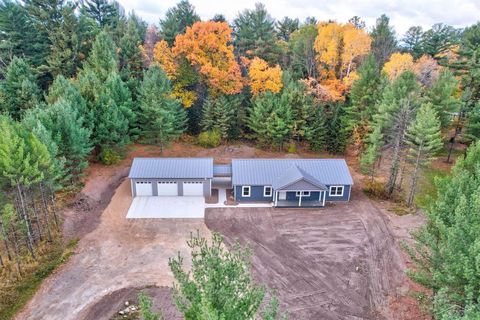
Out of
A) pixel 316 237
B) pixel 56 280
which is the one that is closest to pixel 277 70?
pixel 316 237

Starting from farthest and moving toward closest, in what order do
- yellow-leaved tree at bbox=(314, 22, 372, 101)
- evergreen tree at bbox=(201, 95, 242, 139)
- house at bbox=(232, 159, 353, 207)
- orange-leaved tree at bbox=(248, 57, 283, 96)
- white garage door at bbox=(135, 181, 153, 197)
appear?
evergreen tree at bbox=(201, 95, 242, 139) → orange-leaved tree at bbox=(248, 57, 283, 96) → yellow-leaved tree at bbox=(314, 22, 372, 101) → white garage door at bbox=(135, 181, 153, 197) → house at bbox=(232, 159, 353, 207)

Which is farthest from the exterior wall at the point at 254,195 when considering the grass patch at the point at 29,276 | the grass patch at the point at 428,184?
the grass patch at the point at 29,276

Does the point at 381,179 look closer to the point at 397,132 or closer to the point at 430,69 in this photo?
the point at 397,132

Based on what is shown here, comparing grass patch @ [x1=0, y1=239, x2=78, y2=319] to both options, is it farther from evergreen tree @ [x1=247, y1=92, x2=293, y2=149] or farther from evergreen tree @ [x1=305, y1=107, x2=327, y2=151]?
evergreen tree @ [x1=305, y1=107, x2=327, y2=151]

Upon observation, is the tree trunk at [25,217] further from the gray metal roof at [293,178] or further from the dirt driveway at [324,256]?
the gray metal roof at [293,178]

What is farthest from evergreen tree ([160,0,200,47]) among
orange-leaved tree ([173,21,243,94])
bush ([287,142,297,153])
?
bush ([287,142,297,153])

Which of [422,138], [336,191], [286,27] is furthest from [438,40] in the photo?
[336,191]

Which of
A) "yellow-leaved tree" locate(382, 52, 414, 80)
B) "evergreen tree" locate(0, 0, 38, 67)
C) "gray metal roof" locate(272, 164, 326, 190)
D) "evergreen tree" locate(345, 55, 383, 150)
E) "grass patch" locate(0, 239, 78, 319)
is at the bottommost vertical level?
"grass patch" locate(0, 239, 78, 319)
